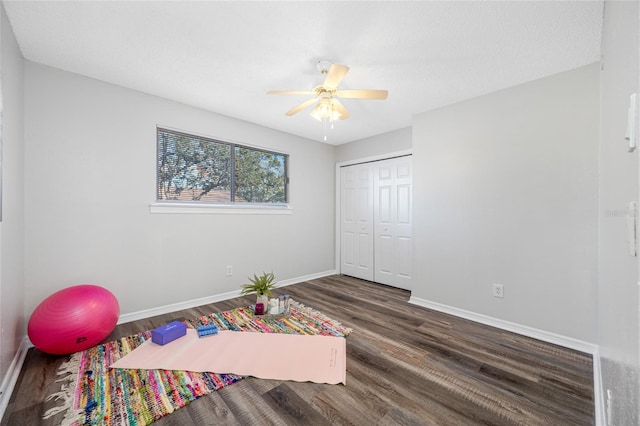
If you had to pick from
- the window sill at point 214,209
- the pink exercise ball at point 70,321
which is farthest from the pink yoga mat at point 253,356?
the window sill at point 214,209

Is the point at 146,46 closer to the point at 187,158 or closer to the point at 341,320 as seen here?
the point at 187,158

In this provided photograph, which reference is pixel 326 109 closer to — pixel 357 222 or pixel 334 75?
pixel 334 75

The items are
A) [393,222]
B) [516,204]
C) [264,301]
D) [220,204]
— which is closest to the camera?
[516,204]

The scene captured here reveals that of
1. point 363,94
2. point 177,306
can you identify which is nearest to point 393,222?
point 363,94

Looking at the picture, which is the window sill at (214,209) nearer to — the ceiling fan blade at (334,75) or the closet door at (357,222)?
the closet door at (357,222)

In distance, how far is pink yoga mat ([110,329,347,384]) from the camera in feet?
6.25

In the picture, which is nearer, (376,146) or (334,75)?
Answer: (334,75)

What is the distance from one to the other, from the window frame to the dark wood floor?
129 centimetres

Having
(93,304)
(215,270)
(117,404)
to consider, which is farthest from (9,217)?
(215,270)

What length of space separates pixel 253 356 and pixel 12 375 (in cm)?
157

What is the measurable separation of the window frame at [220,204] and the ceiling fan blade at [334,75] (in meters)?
1.95

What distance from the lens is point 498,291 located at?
2.72 metres

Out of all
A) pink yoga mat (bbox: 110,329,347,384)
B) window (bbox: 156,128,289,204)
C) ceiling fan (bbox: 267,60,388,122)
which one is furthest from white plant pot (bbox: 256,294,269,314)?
ceiling fan (bbox: 267,60,388,122)

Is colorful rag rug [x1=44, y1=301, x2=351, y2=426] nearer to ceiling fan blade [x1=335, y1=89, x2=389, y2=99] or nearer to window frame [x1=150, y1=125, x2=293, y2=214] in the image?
window frame [x1=150, y1=125, x2=293, y2=214]
